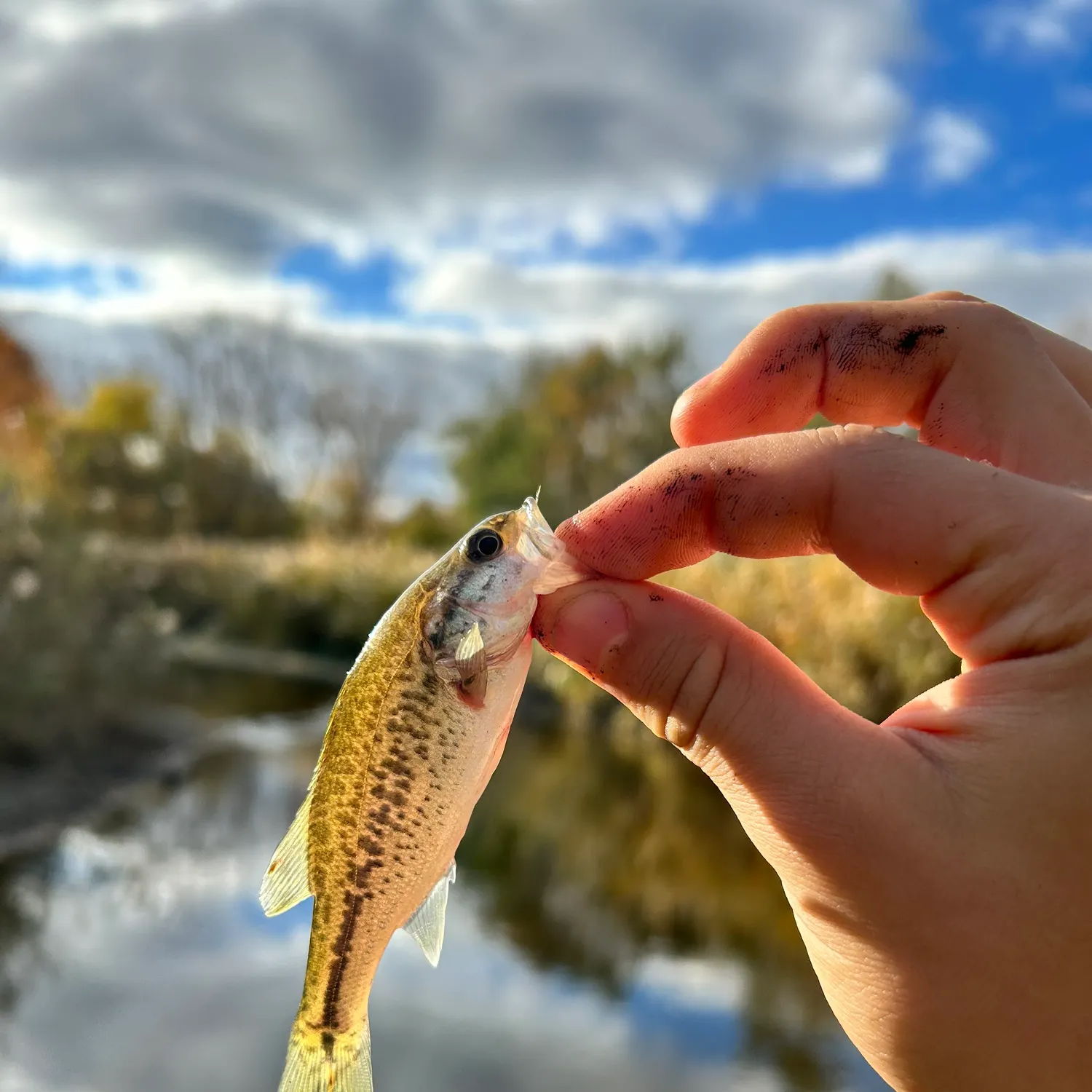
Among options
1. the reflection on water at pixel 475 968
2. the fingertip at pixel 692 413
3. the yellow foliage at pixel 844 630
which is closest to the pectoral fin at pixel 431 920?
the fingertip at pixel 692 413

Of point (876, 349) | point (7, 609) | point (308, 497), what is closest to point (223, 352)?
point (308, 497)

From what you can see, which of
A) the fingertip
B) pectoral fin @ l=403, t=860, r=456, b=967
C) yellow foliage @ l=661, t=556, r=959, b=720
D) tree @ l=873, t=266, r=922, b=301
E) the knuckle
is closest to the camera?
the knuckle

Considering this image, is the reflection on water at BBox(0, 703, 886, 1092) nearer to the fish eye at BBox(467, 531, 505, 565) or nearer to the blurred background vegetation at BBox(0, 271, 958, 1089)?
the blurred background vegetation at BBox(0, 271, 958, 1089)

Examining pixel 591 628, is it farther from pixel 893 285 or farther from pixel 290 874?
pixel 893 285

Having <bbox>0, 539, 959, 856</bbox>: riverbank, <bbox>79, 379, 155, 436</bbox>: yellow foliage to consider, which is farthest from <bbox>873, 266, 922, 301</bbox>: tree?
<bbox>79, 379, 155, 436</bbox>: yellow foliage

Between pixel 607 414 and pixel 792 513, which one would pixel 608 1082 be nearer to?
pixel 792 513

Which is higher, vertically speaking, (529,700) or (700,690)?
(700,690)

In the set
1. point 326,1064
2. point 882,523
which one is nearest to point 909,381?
point 882,523
